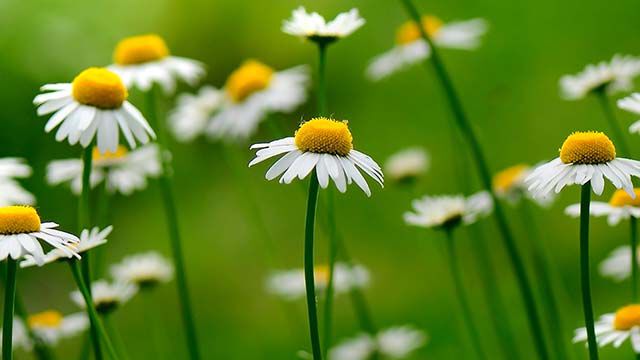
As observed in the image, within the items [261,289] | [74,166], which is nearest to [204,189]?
[261,289]

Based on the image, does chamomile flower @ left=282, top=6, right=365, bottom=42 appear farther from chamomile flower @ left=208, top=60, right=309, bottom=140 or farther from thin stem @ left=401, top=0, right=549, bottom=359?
chamomile flower @ left=208, top=60, right=309, bottom=140

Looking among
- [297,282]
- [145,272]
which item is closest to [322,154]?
[145,272]

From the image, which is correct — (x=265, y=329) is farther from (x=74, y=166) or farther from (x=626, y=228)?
(x=74, y=166)

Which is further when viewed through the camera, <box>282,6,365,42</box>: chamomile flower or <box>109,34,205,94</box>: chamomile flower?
<box>109,34,205,94</box>: chamomile flower

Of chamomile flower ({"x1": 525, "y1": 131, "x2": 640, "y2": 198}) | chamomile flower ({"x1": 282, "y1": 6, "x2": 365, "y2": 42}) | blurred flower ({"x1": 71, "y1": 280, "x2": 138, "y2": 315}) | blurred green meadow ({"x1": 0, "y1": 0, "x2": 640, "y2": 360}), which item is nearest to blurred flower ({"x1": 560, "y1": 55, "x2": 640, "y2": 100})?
chamomile flower ({"x1": 282, "y1": 6, "x2": 365, "y2": 42})

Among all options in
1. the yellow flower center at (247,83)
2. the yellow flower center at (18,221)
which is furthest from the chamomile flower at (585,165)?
the yellow flower center at (247,83)

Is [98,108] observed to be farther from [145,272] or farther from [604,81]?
[604,81]
